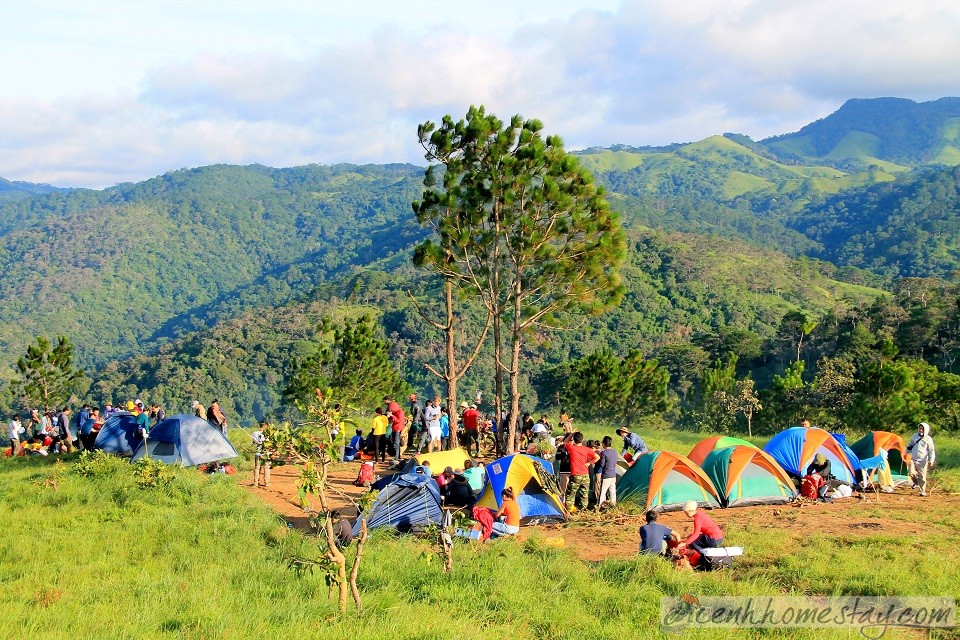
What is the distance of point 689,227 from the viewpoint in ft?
641

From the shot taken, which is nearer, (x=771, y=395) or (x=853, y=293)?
(x=771, y=395)

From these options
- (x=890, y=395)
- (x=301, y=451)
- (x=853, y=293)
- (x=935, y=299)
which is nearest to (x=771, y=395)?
(x=890, y=395)

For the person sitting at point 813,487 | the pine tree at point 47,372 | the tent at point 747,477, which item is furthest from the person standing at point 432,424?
the pine tree at point 47,372

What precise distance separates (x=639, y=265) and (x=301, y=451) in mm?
112202

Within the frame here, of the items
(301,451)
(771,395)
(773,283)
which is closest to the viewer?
(301,451)

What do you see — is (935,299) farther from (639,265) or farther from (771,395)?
(639,265)

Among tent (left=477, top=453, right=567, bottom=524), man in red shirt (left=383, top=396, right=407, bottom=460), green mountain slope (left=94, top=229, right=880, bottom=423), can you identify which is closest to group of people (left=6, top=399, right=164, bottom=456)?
man in red shirt (left=383, top=396, right=407, bottom=460)

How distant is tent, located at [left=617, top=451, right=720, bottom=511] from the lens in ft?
39.9

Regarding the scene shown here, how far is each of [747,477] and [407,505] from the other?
5.58 meters

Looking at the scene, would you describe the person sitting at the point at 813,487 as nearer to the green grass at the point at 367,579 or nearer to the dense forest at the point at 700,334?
the green grass at the point at 367,579

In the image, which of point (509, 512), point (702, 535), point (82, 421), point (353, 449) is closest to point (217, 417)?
point (353, 449)

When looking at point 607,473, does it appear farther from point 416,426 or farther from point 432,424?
point 416,426

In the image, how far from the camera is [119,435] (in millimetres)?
16594

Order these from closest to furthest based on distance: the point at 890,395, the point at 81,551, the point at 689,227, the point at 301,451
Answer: the point at 301,451 < the point at 81,551 < the point at 890,395 < the point at 689,227
